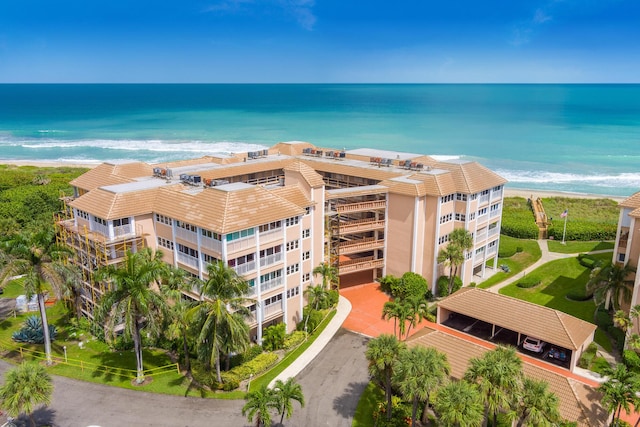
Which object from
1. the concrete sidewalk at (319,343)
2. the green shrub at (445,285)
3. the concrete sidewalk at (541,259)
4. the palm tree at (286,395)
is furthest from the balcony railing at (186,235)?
the concrete sidewalk at (541,259)

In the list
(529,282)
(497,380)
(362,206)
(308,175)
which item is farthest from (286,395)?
(529,282)

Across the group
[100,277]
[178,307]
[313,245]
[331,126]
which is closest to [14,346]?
[100,277]

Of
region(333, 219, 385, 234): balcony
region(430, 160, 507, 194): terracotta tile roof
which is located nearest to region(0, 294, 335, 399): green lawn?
region(333, 219, 385, 234): balcony

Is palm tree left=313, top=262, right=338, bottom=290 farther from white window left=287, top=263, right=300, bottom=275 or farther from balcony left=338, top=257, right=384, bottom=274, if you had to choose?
white window left=287, top=263, right=300, bottom=275

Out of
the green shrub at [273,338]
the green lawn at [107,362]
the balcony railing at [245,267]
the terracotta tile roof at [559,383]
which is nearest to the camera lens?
the terracotta tile roof at [559,383]

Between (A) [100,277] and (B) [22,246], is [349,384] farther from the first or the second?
(B) [22,246]

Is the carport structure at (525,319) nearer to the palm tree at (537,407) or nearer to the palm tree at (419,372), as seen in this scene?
the palm tree at (537,407)
